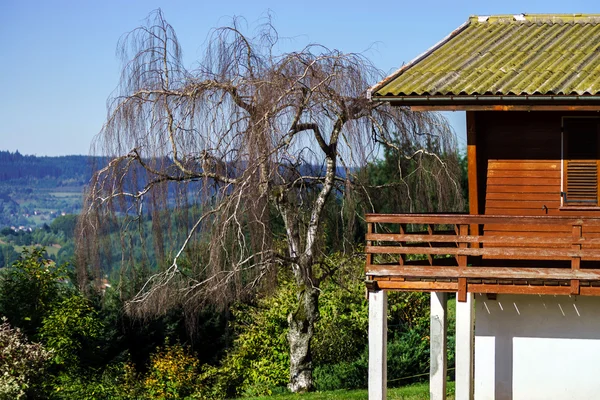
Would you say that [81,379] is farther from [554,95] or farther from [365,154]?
[554,95]

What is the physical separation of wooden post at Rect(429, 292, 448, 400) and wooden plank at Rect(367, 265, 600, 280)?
3.19m

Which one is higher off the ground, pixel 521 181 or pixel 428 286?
pixel 521 181

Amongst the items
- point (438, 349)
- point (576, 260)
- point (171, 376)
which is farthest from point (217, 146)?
point (171, 376)

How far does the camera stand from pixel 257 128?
60.4 ft

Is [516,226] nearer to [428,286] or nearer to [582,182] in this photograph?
[582,182]

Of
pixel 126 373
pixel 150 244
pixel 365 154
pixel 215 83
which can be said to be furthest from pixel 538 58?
pixel 126 373

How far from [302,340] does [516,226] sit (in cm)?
919

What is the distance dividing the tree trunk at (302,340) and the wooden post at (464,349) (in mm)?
8286

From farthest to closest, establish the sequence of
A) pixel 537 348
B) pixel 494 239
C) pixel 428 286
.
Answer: pixel 537 348
pixel 428 286
pixel 494 239

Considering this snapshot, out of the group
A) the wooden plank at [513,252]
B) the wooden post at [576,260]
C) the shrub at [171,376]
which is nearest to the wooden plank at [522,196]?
the wooden post at [576,260]

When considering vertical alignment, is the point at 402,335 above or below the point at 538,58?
below

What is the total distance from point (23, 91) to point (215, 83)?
13601cm

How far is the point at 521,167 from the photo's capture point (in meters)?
15.4

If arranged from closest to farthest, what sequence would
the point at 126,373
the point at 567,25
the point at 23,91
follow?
the point at 567,25
the point at 126,373
the point at 23,91
